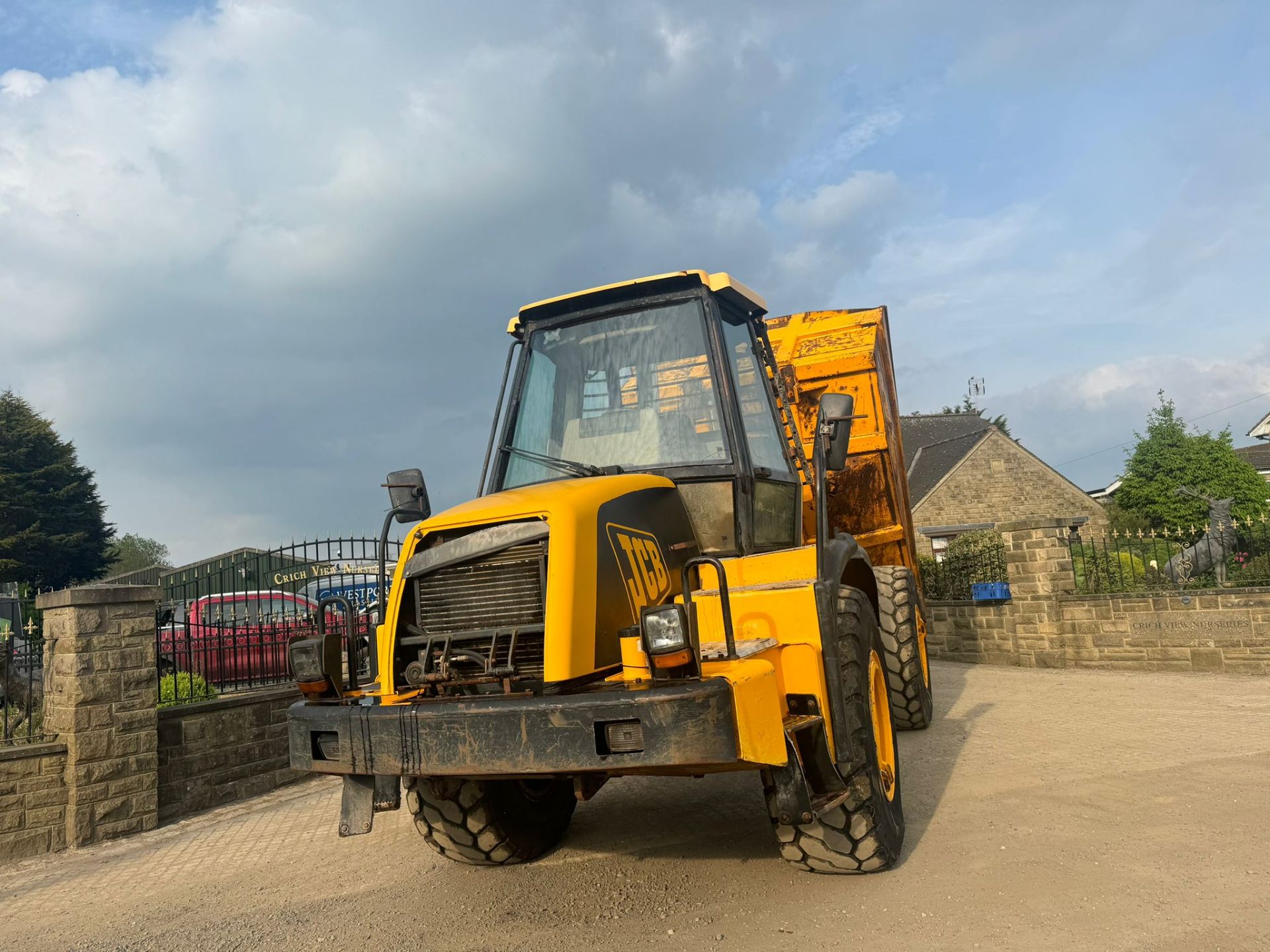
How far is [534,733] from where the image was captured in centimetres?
310

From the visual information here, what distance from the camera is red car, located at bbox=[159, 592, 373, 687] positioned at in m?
7.25

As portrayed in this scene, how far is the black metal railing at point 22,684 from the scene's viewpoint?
240 inches

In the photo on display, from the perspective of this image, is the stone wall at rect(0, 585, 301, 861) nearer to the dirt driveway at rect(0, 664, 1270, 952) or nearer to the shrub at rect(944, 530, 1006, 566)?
the dirt driveway at rect(0, 664, 1270, 952)

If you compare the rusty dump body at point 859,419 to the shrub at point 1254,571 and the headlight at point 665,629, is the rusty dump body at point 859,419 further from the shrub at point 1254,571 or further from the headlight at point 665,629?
the shrub at point 1254,571

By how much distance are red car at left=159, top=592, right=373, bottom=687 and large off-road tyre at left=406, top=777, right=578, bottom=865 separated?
2.69 meters

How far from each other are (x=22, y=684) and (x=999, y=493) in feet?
94.3

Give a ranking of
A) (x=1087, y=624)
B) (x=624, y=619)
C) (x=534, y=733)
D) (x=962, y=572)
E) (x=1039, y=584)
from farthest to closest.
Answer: (x=962, y=572), (x=1039, y=584), (x=1087, y=624), (x=624, y=619), (x=534, y=733)

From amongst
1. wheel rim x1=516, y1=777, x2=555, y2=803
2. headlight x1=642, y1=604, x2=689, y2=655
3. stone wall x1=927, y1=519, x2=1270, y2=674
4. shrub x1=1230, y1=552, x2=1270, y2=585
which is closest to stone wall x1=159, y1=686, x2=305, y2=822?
wheel rim x1=516, y1=777, x2=555, y2=803

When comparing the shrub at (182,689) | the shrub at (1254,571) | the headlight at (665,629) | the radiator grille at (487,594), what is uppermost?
the radiator grille at (487,594)

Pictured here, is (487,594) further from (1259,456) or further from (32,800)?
(1259,456)

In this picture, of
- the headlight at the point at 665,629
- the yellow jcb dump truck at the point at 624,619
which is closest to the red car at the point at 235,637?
the yellow jcb dump truck at the point at 624,619

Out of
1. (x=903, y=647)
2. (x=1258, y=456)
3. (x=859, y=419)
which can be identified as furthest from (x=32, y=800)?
(x=1258, y=456)

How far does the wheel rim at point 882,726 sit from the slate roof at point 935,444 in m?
23.1

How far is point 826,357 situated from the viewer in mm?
7750
